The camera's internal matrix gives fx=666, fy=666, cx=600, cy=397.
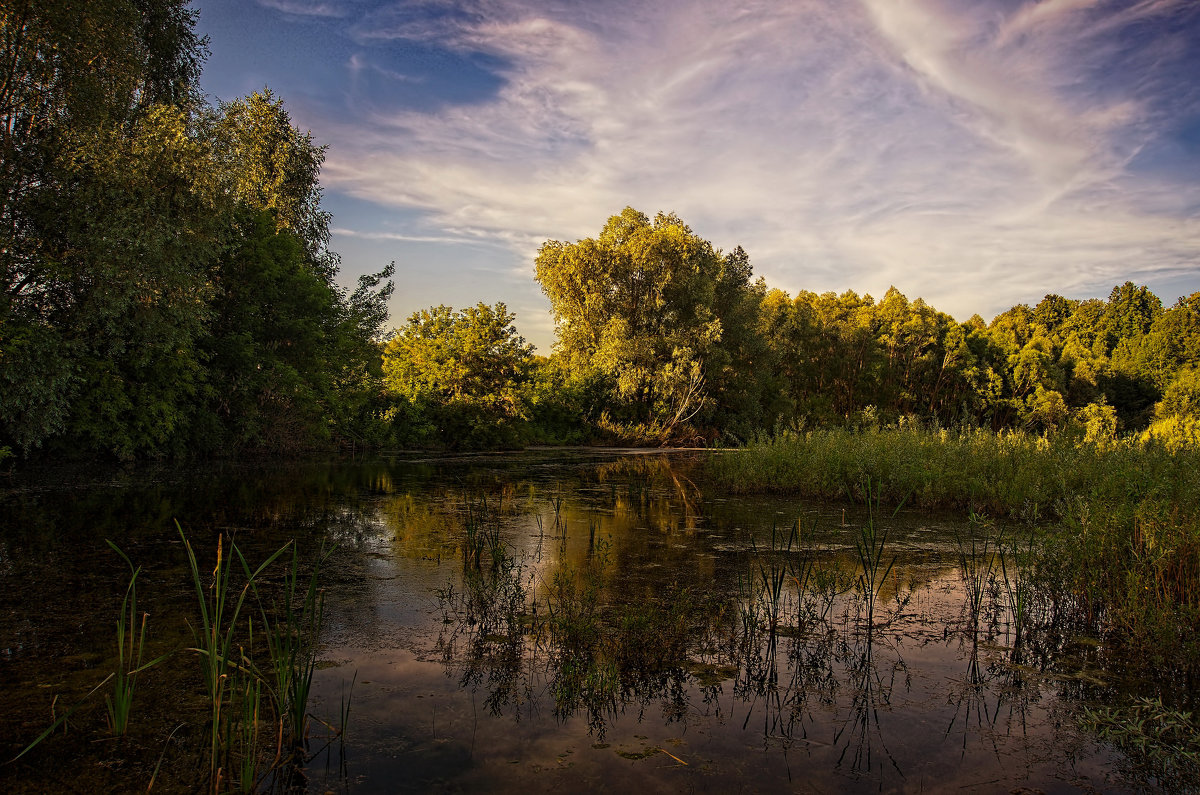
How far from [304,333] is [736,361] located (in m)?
22.0

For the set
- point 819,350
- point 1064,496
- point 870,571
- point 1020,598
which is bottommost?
point 870,571

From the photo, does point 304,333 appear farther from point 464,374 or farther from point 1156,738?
point 1156,738

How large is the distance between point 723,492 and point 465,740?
426 inches

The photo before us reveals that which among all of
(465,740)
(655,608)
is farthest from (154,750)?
(655,608)

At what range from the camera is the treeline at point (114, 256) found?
1312cm

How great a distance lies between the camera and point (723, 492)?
1382 cm

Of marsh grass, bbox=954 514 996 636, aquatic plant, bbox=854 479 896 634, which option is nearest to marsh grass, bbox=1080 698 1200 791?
marsh grass, bbox=954 514 996 636

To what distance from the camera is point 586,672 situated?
428 cm

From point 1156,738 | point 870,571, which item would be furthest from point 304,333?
point 1156,738

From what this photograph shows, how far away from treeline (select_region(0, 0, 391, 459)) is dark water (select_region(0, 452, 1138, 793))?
21.9ft

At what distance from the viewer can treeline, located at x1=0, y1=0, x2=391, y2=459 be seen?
13.1m

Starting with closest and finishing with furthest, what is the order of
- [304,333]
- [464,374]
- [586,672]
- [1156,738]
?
[1156,738], [586,672], [304,333], [464,374]

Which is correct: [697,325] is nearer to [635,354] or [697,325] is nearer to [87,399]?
[635,354]

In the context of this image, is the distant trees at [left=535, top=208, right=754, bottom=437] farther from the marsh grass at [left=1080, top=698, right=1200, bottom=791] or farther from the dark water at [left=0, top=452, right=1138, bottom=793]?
the marsh grass at [left=1080, top=698, right=1200, bottom=791]
